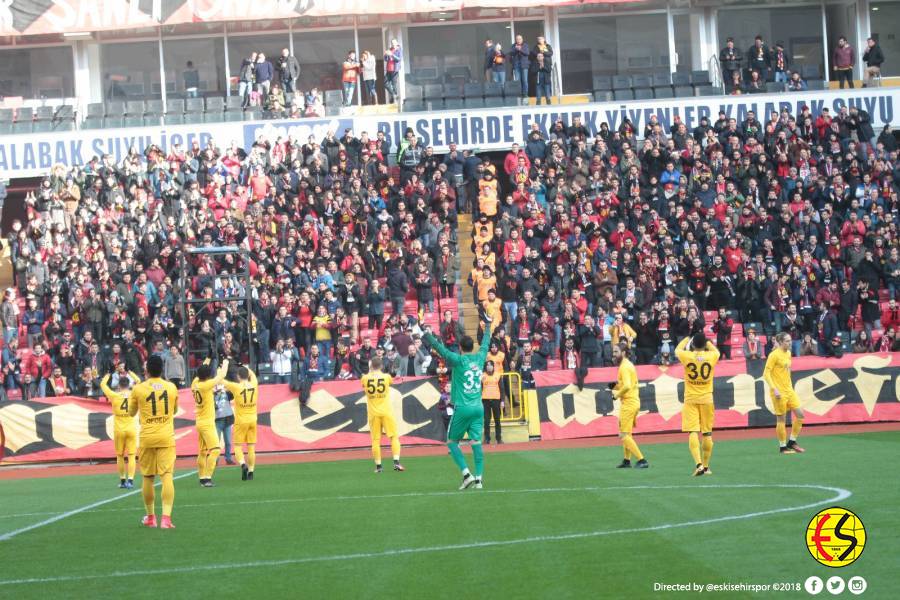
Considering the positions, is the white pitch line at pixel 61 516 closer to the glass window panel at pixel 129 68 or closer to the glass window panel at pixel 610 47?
the glass window panel at pixel 129 68

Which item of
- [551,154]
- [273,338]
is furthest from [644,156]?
[273,338]

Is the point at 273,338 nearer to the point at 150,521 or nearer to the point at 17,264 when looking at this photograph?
the point at 17,264

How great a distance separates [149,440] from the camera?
15.2 m

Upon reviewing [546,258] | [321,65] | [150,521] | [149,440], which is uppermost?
[321,65]

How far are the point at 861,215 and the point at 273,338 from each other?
1533 cm

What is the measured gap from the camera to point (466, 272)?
1412 inches

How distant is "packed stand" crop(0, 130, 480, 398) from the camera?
99.2ft

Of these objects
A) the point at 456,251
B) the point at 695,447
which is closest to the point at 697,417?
the point at 695,447

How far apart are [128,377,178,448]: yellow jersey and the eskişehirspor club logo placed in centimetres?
733

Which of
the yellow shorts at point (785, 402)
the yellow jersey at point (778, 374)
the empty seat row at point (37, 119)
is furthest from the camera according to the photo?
the empty seat row at point (37, 119)

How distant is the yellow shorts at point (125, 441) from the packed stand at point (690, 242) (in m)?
9.55

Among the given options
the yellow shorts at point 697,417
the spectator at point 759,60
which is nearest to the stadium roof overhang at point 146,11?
the spectator at point 759,60

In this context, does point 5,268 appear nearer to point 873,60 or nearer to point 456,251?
point 456,251

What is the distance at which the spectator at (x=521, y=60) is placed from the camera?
39.6 metres
